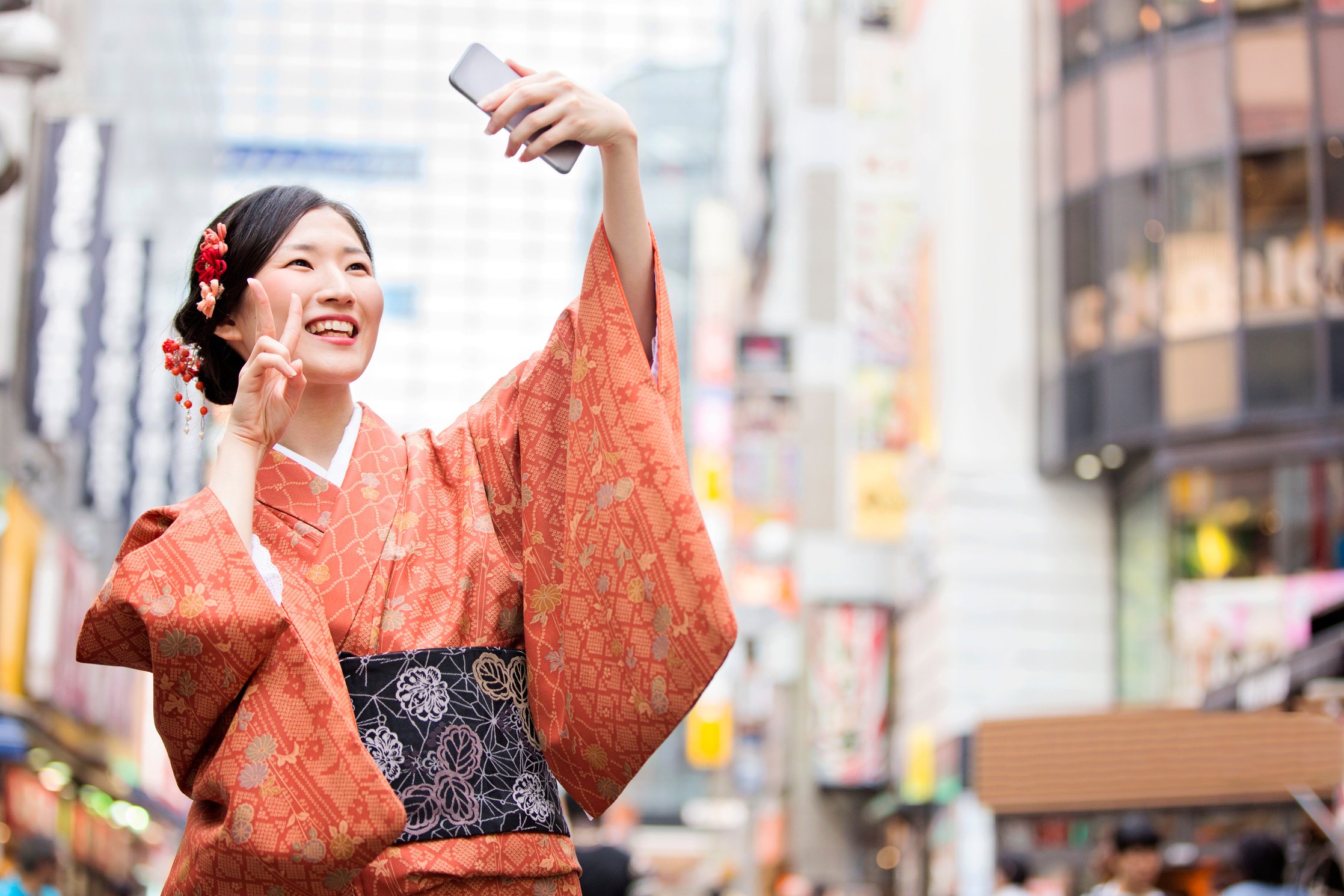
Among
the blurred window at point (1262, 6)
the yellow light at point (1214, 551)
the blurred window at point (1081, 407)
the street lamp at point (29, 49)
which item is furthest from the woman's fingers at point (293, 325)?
→ the blurred window at point (1262, 6)

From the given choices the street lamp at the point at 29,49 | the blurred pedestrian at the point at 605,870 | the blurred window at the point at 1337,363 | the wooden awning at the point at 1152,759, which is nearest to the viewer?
the blurred pedestrian at the point at 605,870

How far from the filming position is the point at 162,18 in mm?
30781

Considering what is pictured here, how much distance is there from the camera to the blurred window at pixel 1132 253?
17.2 m

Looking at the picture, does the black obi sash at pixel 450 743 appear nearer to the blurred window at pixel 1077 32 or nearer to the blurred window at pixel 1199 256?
the blurred window at pixel 1199 256

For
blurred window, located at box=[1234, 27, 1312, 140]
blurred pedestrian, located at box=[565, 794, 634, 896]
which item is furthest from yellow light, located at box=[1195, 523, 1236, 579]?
blurred pedestrian, located at box=[565, 794, 634, 896]

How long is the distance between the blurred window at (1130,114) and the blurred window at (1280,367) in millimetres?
2604

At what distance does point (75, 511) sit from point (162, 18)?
47.3 ft

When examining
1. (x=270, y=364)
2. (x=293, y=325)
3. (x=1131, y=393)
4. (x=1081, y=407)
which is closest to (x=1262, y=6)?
(x=1131, y=393)

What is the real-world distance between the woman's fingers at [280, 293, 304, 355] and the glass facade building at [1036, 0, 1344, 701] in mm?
13728

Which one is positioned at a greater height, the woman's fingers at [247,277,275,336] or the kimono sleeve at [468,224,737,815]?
the woman's fingers at [247,277,275,336]

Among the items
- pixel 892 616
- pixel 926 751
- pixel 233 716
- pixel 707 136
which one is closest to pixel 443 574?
pixel 233 716

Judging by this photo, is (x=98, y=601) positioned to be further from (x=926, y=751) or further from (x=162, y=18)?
(x=162, y=18)

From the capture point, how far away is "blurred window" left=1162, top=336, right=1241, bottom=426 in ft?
53.3

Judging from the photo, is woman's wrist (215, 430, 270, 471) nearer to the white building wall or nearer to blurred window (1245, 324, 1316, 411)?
blurred window (1245, 324, 1316, 411)
